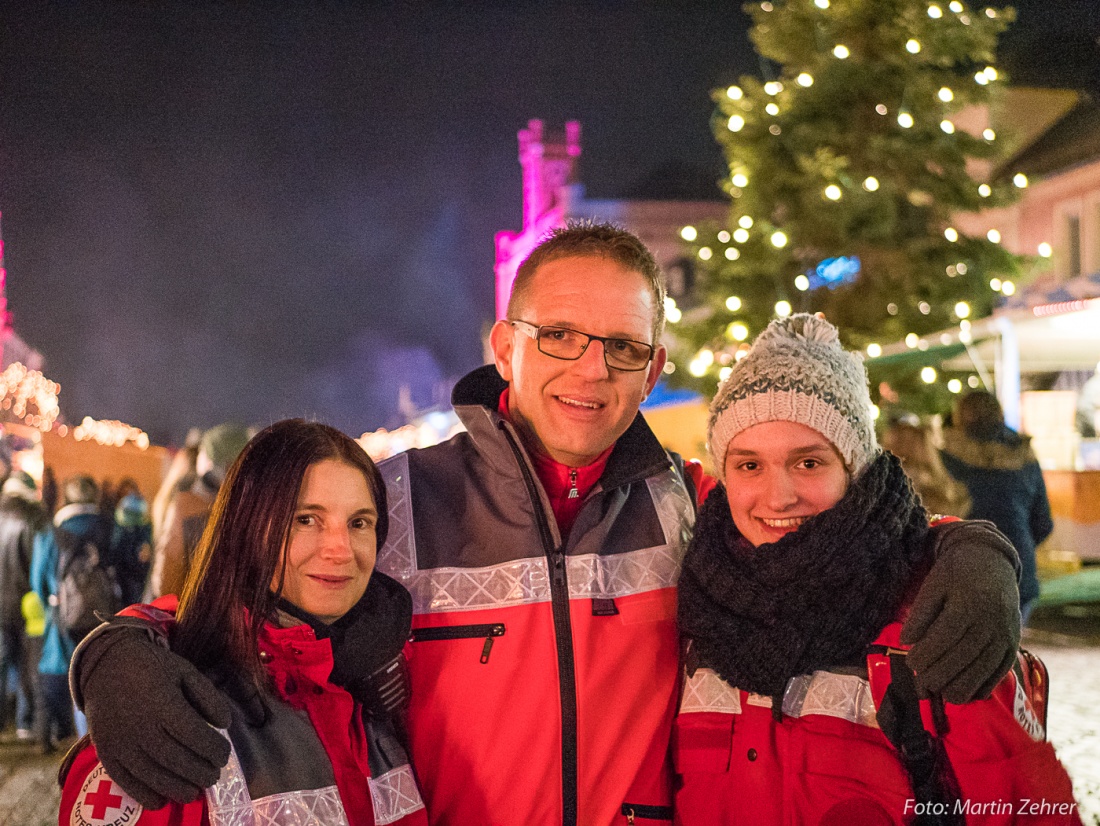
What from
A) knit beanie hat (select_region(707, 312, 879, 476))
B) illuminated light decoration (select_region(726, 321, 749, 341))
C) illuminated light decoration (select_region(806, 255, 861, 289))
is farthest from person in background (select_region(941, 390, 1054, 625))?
knit beanie hat (select_region(707, 312, 879, 476))

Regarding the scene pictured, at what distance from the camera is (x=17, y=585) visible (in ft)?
23.4

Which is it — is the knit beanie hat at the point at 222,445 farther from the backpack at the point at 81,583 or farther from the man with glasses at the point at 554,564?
the man with glasses at the point at 554,564

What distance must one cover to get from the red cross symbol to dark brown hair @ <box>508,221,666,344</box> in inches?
60.5

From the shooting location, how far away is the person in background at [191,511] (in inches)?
241

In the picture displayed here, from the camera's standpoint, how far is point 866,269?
10930 millimetres

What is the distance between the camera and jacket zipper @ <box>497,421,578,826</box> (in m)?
2.16

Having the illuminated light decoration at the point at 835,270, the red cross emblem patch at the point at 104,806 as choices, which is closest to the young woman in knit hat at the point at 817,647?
the red cross emblem patch at the point at 104,806

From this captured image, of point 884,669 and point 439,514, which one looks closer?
point 884,669

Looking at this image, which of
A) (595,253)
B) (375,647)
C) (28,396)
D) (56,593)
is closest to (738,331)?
(56,593)

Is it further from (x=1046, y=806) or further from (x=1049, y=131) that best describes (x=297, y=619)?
(x=1049, y=131)

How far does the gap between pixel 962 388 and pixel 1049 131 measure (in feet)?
39.1

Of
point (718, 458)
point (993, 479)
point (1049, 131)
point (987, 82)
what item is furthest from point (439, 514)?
point (1049, 131)

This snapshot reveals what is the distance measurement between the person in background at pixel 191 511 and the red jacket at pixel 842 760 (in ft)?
14.7

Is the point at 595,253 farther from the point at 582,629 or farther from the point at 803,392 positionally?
the point at 582,629
